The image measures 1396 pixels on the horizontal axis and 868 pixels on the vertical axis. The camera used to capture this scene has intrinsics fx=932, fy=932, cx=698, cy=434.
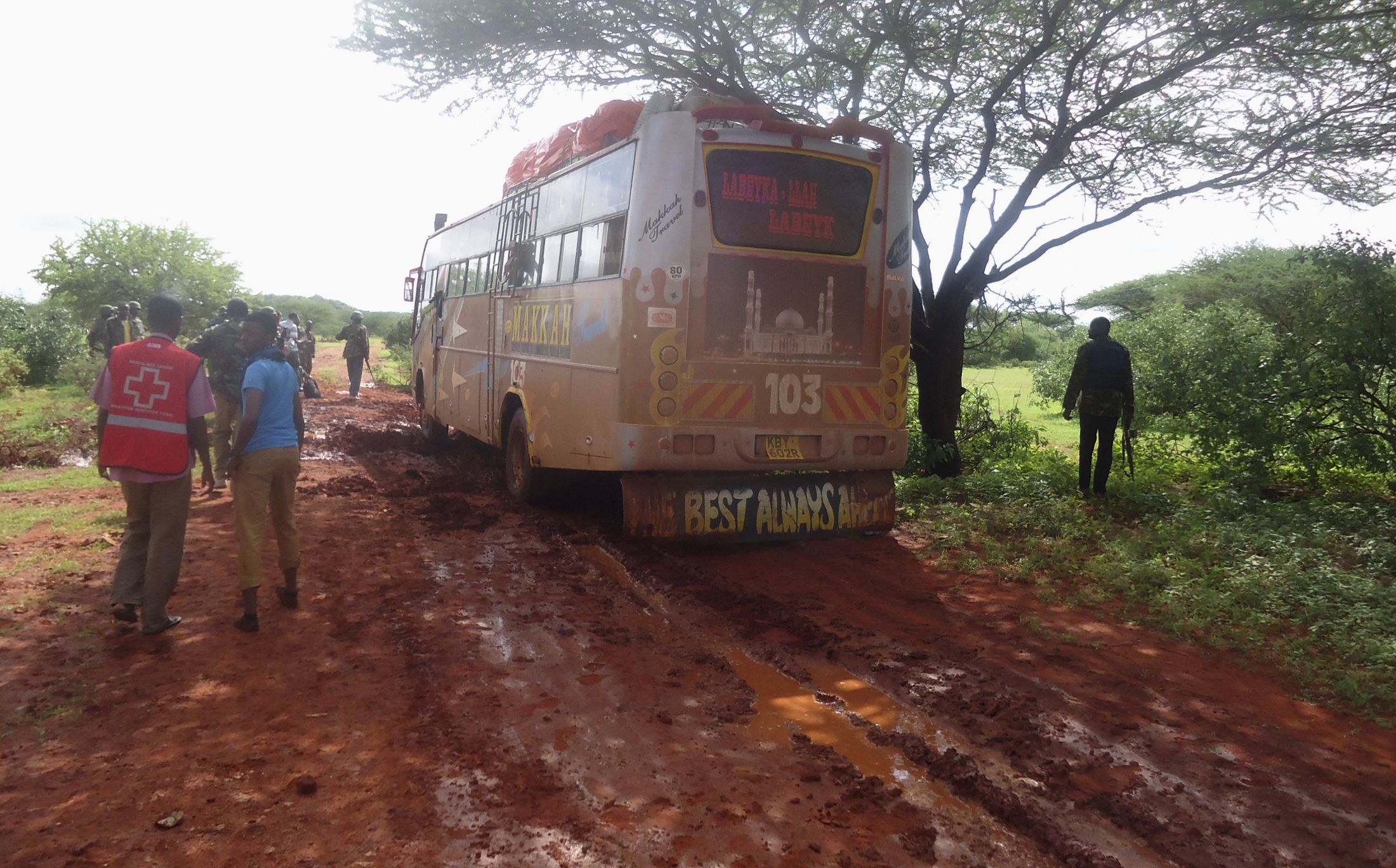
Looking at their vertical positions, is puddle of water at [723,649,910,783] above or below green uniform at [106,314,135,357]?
below

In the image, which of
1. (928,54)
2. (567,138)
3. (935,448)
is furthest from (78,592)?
(928,54)

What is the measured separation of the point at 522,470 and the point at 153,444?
4.51m

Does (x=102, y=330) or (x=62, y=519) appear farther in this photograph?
Answer: (x=102, y=330)

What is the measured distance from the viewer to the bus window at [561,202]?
8.27 m

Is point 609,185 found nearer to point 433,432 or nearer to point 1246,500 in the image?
point 1246,500

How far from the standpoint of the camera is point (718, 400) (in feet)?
23.5

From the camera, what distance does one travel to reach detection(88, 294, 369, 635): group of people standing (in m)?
5.22

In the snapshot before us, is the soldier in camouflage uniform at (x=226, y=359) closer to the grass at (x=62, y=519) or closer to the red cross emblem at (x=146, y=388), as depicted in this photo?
the grass at (x=62, y=519)

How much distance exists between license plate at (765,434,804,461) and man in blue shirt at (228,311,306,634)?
3.40m

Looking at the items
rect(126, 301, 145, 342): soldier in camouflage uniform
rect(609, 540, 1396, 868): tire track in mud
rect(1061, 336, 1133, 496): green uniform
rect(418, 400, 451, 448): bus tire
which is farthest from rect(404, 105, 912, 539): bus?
rect(126, 301, 145, 342): soldier in camouflage uniform

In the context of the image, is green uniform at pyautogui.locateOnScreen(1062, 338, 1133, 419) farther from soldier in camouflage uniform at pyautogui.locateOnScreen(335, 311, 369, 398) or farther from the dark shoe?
soldier in camouflage uniform at pyautogui.locateOnScreen(335, 311, 369, 398)

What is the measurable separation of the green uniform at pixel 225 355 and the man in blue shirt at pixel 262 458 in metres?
3.34

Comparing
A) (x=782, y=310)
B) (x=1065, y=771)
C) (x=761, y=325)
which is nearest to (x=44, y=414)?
(x=761, y=325)

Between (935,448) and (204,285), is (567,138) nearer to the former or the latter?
(935,448)
